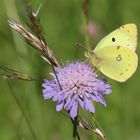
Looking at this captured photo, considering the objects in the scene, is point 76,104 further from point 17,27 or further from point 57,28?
point 57,28

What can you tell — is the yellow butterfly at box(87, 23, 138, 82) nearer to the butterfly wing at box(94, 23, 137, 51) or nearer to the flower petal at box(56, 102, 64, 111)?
the butterfly wing at box(94, 23, 137, 51)

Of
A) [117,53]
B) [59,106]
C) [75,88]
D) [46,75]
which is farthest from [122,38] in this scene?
[46,75]

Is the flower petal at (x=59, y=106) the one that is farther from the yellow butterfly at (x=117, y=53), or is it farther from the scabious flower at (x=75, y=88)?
the yellow butterfly at (x=117, y=53)

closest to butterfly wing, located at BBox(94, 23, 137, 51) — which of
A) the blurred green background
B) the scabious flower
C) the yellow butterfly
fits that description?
the yellow butterfly

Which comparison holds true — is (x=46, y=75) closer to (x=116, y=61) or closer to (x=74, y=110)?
(x=116, y=61)

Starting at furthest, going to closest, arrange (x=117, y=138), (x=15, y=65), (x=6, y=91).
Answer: (x=15, y=65)
(x=6, y=91)
(x=117, y=138)

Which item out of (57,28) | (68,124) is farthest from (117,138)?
(57,28)
